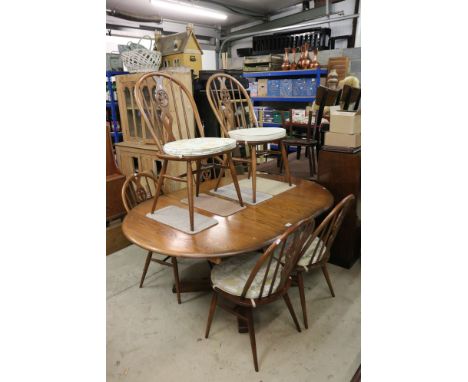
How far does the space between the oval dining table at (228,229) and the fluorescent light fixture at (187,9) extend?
4.27m

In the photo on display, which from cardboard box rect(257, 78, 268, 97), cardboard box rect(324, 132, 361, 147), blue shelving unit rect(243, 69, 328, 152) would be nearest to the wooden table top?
cardboard box rect(324, 132, 361, 147)

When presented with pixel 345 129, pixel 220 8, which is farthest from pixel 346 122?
pixel 220 8

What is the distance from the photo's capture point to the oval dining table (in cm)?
154

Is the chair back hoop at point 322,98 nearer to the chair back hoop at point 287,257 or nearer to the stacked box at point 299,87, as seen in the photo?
the chair back hoop at point 287,257

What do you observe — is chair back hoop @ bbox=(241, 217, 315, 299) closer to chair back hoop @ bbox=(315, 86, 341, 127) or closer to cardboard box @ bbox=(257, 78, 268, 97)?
chair back hoop @ bbox=(315, 86, 341, 127)

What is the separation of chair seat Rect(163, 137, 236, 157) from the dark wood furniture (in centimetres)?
93

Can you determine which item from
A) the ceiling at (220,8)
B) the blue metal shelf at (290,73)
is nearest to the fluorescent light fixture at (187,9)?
the ceiling at (220,8)

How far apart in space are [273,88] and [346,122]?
322 centimetres

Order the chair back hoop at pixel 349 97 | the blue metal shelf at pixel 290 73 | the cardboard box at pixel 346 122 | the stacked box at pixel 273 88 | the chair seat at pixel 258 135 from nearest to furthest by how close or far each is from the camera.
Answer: the chair seat at pixel 258 135 < the cardboard box at pixel 346 122 < the chair back hoop at pixel 349 97 < the blue metal shelf at pixel 290 73 < the stacked box at pixel 273 88

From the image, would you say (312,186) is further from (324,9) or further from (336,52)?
(324,9)

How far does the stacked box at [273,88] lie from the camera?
522 cm
